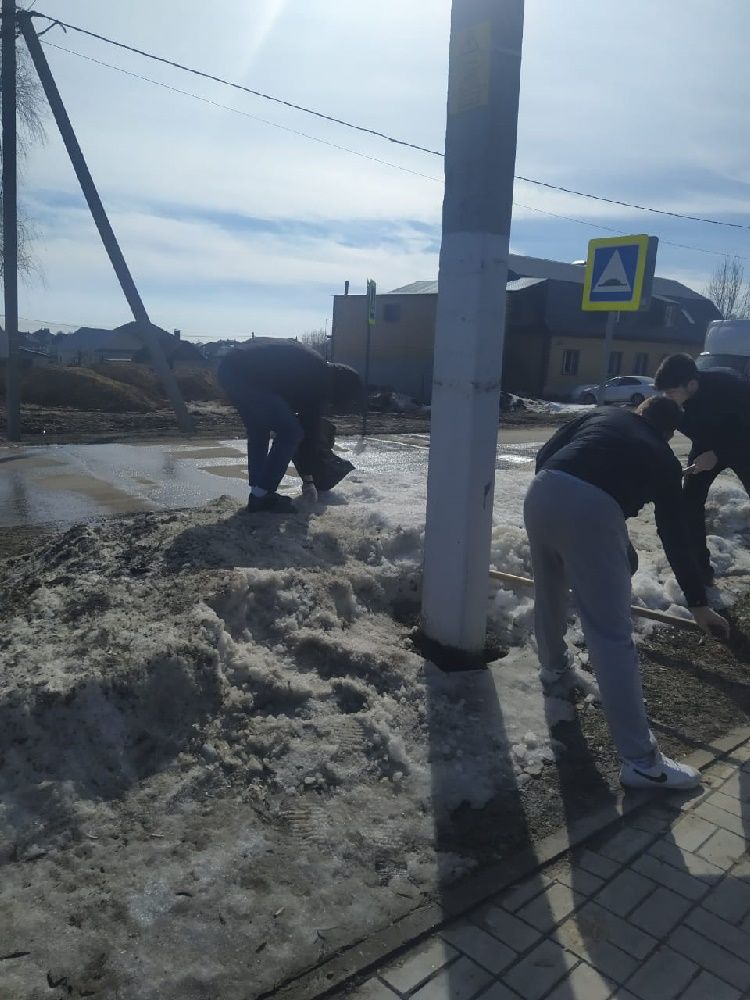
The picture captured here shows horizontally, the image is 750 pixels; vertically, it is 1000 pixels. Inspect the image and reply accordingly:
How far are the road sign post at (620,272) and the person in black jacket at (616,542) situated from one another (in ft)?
12.0

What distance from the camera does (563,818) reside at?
9.43ft

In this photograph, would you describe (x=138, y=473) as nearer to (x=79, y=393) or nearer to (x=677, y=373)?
(x=677, y=373)

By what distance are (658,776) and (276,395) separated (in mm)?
3704

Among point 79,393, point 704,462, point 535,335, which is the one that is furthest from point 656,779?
point 535,335

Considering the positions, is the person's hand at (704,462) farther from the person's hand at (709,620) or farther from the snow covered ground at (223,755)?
the person's hand at (709,620)

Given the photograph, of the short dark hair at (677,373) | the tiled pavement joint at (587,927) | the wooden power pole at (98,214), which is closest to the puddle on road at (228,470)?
the wooden power pole at (98,214)

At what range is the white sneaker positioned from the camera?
305 cm

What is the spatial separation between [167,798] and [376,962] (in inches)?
37.6

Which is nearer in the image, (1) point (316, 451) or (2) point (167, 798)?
(2) point (167, 798)

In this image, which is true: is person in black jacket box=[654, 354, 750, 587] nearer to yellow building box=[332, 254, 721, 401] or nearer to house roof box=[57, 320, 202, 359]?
yellow building box=[332, 254, 721, 401]

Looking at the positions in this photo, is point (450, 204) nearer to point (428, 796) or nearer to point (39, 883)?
point (428, 796)

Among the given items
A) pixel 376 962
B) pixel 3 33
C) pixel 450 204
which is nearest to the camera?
pixel 376 962

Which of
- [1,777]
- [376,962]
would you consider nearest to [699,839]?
[376,962]

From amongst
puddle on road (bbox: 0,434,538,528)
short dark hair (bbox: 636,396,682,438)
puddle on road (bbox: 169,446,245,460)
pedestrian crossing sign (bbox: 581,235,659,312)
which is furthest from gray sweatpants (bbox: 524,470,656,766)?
puddle on road (bbox: 169,446,245,460)
